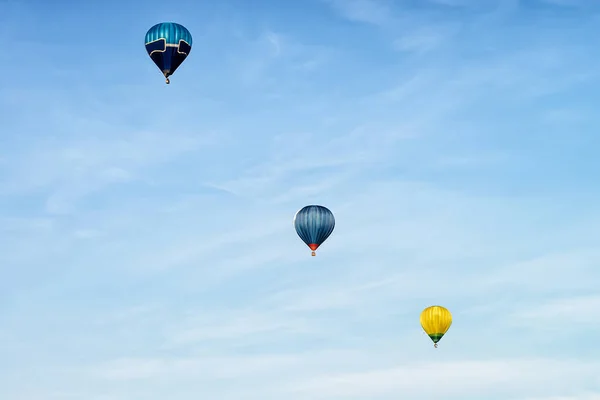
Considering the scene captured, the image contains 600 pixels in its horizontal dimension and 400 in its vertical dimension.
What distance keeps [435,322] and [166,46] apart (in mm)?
46732

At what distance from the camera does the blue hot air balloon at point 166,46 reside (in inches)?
4914

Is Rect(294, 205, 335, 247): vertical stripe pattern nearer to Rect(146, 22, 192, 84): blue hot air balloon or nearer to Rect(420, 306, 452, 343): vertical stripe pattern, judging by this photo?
Rect(420, 306, 452, 343): vertical stripe pattern

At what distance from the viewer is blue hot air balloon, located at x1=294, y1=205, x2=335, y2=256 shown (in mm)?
127938

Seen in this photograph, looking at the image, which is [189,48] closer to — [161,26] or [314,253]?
[161,26]

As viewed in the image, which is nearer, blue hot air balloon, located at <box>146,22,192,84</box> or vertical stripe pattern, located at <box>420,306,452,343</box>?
blue hot air balloon, located at <box>146,22,192,84</box>

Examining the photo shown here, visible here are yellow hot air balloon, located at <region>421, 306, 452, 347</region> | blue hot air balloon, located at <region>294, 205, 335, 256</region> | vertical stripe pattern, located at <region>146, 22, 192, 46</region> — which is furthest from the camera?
yellow hot air balloon, located at <region>421, 306, 452, 347</region>

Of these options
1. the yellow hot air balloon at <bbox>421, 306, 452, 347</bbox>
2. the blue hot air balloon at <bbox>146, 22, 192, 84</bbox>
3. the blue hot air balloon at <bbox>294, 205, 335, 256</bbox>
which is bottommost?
the yellow hot air balloon at <bbox>421, 306, 452, 347</bbox>

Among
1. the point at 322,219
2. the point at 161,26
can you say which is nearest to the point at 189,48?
the point at 161,26

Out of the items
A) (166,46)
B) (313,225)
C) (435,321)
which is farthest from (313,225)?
(166,46)

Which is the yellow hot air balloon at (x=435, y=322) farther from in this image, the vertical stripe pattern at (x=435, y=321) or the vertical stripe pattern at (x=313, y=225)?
the vertical stripe pattern at (x=313, y=225)

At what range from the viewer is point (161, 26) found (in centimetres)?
12519

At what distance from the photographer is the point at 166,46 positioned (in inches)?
4911

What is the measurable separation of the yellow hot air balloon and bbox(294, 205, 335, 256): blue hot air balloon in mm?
17684

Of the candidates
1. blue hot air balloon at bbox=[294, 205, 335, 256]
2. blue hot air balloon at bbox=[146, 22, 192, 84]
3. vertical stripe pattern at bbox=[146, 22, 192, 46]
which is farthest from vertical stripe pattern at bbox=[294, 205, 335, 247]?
vertical stripe pattern at bbox=[146, 22, 192, 46]
